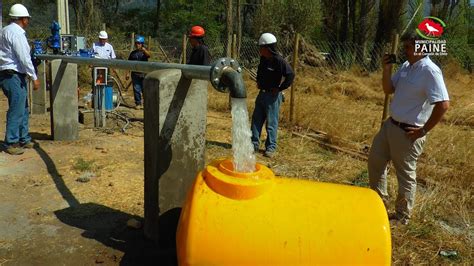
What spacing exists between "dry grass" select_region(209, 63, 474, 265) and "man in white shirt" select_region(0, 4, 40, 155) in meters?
3.22

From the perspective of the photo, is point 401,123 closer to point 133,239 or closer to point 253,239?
point 253,239

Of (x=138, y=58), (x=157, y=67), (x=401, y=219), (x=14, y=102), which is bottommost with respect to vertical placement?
(x=401, y=219)

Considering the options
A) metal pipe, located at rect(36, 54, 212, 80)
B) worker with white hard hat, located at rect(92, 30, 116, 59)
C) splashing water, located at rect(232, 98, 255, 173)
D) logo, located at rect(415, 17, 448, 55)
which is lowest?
worker with white hard hat, located at rect(92, 30, 116, 59)

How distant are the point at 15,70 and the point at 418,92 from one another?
15.4 ft

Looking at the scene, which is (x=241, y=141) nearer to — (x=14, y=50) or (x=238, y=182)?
(x=238, y=182)

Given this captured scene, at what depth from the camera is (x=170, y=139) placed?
3094mm

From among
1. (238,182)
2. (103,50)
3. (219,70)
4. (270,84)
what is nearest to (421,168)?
(270,84)

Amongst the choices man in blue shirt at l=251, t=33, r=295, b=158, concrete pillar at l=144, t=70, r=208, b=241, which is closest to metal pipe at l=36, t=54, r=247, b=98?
concrete pillar at l=144, t=70, r=208, b=241

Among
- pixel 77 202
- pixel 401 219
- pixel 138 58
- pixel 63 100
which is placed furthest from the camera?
pixel 138 58

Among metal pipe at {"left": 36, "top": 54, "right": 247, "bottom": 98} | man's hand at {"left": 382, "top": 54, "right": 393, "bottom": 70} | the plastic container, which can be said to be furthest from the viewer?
the plastic container

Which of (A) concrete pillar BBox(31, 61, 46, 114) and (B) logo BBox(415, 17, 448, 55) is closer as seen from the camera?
(B) logo BBox(415, 17, 448, 55)

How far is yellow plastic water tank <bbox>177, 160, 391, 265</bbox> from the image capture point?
6.67 ft

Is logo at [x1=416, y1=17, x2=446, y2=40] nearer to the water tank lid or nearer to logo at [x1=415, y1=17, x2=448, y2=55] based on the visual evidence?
logo at [x1=415, y1=17, x2=448, y2=55]

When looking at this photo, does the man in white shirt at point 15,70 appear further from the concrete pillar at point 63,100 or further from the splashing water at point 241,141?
the splashing water at point 241,141
